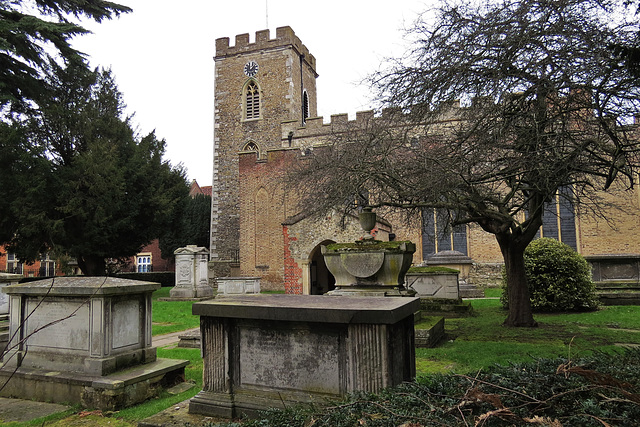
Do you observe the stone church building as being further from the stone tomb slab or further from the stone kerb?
the stone tomb slab

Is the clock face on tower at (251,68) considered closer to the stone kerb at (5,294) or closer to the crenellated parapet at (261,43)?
the crenellated parapet at (261,43)

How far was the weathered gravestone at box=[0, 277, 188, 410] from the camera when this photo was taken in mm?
5180

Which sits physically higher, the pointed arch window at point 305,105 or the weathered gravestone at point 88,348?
the pointed arch window at point 305,105

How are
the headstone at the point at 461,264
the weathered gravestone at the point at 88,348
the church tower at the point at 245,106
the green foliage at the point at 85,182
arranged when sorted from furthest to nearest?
the church tower at the point at 245,106
the green foliage at the point at 85,182
the headstone at the point at 461,264
the weathered gravestone at the point at 88,348

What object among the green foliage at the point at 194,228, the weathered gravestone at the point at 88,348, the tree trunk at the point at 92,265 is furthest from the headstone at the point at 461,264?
Result: the green foliage at the point at 194,228

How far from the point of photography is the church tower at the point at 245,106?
94.3 feet

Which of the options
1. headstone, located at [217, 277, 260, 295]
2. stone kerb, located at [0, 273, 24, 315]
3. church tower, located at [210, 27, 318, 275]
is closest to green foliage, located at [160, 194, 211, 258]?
church tower, located at [210, 27, 318, 275]

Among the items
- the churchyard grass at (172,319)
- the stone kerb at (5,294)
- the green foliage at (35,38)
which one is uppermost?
the green foliage at (35,38)

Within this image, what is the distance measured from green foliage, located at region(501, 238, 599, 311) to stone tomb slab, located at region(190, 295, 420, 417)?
9347 mm

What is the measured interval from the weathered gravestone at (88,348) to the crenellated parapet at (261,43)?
1033 inches

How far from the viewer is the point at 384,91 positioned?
7.68m

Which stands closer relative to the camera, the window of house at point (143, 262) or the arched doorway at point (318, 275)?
the arched doorway at point (318, 275)

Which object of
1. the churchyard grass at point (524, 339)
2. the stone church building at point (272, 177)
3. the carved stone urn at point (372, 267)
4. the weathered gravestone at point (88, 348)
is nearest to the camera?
the weathered gravestone at point (88, 348)

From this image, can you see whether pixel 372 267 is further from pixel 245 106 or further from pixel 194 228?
pixel 194 228
